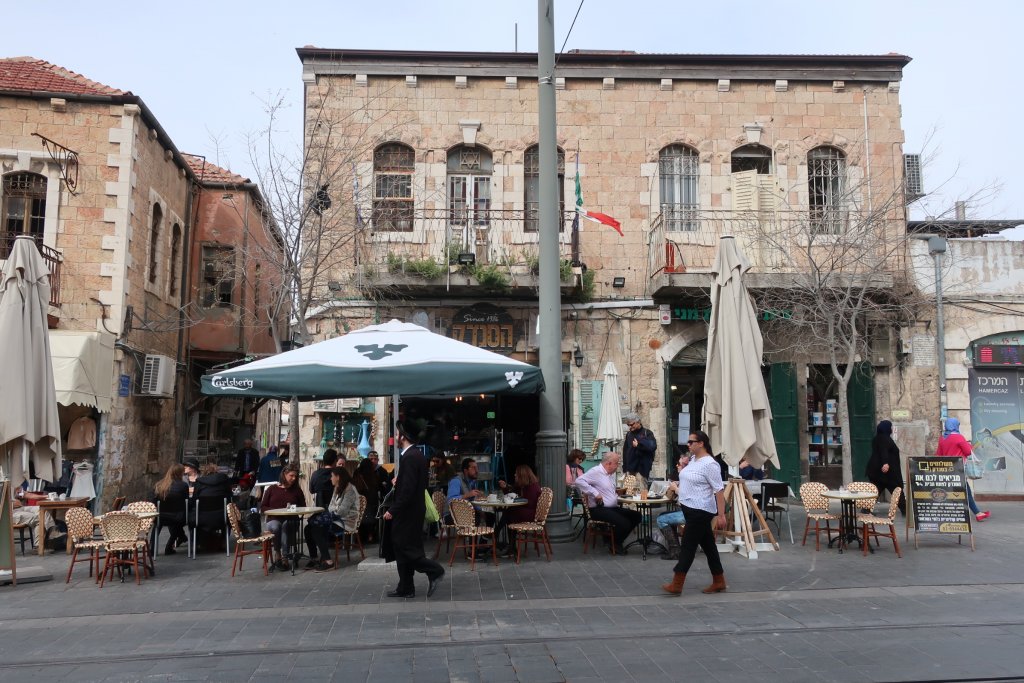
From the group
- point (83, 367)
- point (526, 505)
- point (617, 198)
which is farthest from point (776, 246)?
point (83, 367)

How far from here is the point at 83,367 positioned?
13164 mm

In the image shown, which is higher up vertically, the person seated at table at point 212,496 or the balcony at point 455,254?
the balcony at point 455,254

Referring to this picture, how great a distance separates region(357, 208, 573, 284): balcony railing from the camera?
15031 mm

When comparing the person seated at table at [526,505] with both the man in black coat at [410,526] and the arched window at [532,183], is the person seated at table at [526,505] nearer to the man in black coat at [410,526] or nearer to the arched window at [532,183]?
the man in black coat at [410,526]

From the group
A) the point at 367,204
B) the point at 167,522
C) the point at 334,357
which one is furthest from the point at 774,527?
the point at 367,204

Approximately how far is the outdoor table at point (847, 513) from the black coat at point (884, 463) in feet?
4.59

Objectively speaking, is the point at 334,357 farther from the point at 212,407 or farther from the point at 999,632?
the point at 212,407

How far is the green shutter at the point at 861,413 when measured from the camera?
15.7 meters

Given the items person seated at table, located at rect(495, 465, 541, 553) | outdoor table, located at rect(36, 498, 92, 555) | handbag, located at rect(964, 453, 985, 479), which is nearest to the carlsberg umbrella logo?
person seated at table, located at rect(495, 465, 541, 553)

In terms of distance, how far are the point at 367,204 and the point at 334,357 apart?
7899 millimetres

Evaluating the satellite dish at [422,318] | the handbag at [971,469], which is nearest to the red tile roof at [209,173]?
the satellite dish at [422,318]

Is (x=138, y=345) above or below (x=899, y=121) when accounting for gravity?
below

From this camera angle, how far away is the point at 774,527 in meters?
11.8

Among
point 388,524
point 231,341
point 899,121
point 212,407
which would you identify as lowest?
point 388,524
